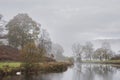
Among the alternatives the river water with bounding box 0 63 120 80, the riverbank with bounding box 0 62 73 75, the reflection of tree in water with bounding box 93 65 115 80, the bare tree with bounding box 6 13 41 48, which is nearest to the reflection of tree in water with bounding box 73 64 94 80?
the river water with bounding box 0 63 120 80

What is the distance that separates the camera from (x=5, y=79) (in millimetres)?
36125

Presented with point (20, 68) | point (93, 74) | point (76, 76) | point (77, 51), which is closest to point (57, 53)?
point (77, 51)

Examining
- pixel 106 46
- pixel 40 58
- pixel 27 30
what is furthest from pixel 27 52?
pixel 106 46

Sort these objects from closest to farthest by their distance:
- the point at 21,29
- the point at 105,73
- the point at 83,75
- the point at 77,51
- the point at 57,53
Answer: the point at 83,75, the point at 105,73, the point at 21,29, the point at 57,53, the point at 77,51

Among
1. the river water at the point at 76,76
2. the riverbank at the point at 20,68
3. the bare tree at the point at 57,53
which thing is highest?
the bare tree at the point at 57,53

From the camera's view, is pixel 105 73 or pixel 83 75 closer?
pixel 83 75

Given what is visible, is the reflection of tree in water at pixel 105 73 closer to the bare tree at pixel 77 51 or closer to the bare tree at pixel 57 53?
the bare tree at pixel 57 53

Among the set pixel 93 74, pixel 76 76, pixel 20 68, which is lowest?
pixel 76 76

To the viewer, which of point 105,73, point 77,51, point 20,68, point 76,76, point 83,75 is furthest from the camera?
point 77,51

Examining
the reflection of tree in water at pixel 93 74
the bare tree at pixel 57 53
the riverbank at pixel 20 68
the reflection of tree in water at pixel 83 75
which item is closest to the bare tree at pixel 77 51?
the bare tree at pixel 57 53

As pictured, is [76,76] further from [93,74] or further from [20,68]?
[20,68]

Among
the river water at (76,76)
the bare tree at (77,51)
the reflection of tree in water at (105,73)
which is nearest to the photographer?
the river water at (76,76)

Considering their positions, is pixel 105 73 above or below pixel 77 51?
below

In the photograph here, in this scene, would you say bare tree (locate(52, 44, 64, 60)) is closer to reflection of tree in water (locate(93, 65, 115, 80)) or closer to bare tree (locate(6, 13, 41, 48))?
bare tree (locate(6, 13, 41, 48))
